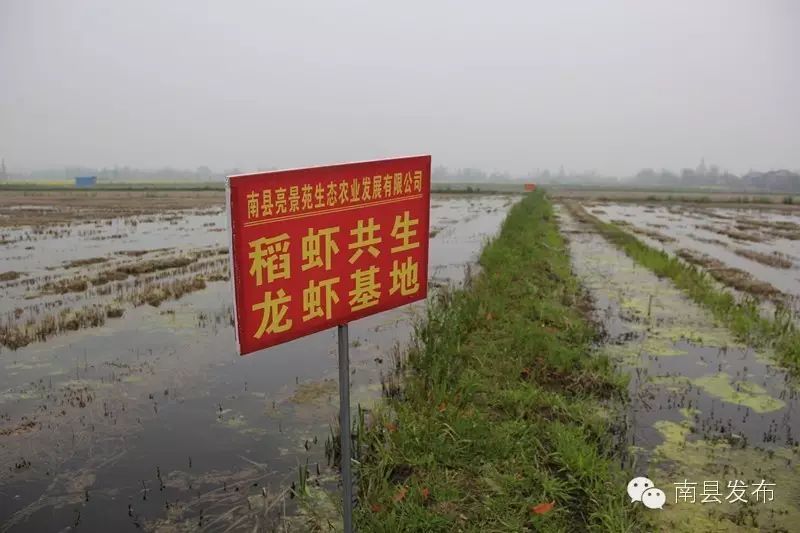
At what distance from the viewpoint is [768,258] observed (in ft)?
57.4

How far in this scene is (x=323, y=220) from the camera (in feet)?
9.07

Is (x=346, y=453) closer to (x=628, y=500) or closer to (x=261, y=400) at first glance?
→ (x=628, y=500)

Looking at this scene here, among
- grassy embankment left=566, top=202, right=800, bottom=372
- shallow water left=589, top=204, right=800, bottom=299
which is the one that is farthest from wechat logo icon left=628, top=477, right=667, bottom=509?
shallow water left=589, top=204, right=800, bottom=299

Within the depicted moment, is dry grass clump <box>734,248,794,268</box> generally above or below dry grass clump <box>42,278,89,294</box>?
above

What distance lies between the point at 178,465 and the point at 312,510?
5.50 feet

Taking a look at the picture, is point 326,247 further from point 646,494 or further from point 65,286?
point 65,286

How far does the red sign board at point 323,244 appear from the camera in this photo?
2.46m

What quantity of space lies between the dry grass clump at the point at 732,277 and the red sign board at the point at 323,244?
40.1ft

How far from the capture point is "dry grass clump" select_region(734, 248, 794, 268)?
16.5 m

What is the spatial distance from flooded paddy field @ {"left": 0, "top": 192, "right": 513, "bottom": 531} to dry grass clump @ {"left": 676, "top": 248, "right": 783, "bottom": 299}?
779 centimetres

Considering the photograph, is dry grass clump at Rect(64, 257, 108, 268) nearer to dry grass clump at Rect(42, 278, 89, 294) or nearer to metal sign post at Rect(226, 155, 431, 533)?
dry grass clump at Rect(42, 278, 89, 294)

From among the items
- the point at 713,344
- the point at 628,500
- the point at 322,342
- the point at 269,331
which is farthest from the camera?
the point at 322,342

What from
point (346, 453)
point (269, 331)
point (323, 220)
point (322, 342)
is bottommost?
point (322, 342)

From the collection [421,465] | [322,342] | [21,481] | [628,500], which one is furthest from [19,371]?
[628,500]
